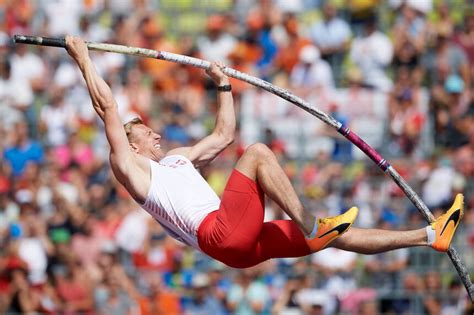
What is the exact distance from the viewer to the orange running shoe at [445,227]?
1009cm

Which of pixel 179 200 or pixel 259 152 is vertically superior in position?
pixel 259 152

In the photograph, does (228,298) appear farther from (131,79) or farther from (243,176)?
(243,176)

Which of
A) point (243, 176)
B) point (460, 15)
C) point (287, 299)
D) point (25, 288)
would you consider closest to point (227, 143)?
point (243, 176)

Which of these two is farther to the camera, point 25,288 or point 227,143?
point 25,288

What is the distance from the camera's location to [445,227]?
1012cm

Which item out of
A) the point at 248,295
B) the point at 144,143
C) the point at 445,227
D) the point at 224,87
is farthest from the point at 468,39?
the point at 144,143

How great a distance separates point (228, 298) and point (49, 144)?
148 inches

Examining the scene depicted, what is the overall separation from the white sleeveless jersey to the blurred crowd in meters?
4.85

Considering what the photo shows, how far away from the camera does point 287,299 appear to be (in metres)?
14.8

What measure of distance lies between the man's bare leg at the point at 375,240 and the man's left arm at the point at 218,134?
64.2 inches

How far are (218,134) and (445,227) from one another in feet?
7.45

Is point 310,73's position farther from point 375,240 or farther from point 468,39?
point 375,240

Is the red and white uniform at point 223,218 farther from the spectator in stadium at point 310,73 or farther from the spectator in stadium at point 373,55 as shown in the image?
the spectator in stadium at point 373,55

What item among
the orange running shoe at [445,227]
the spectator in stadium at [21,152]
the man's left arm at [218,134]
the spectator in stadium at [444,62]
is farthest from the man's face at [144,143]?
the spectator in stadium at [444,62]
